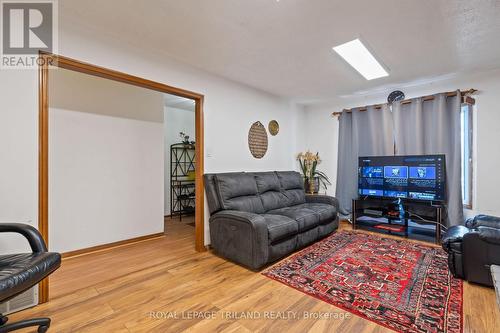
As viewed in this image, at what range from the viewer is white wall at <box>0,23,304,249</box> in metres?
1.76

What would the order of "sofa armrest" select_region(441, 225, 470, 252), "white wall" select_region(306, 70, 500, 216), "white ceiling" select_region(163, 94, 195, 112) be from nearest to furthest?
"sofa armrest" select_region(441, 225, 470, 252) < "white wall" select_region(306, 70, 500, 216) < "white ceiling" select_region(163, 94, 195, 112)

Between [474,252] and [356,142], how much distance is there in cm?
251

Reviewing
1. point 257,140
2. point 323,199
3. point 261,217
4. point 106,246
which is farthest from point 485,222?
point 106,246

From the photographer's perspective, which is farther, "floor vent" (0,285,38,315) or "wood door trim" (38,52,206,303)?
"wood door trim" (38,52,206,303)

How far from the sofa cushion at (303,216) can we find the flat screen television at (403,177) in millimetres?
1382

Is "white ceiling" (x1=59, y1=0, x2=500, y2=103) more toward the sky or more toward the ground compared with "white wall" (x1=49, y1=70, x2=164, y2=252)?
more toward the sky

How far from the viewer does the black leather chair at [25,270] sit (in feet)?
3.93

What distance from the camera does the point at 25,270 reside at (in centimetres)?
129

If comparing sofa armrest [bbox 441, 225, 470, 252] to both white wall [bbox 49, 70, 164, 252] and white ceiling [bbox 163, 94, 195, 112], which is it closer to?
white wall [bbox 49, 70, 164, 252]

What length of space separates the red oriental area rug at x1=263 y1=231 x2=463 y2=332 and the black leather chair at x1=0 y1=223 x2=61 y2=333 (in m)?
1.77

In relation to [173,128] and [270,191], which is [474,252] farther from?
[173,128]

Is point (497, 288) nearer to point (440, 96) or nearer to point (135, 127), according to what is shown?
point (440, 96)

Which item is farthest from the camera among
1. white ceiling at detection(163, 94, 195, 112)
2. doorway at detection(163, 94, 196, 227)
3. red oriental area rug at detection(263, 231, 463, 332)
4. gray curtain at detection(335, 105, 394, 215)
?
doorway at detection(163, 94, 196, 227)

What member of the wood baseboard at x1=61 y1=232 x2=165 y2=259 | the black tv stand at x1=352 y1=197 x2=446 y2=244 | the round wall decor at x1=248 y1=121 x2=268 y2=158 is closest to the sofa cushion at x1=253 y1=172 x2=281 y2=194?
the round wall decor at x1=248 y1=121 x2=268 y2=158
